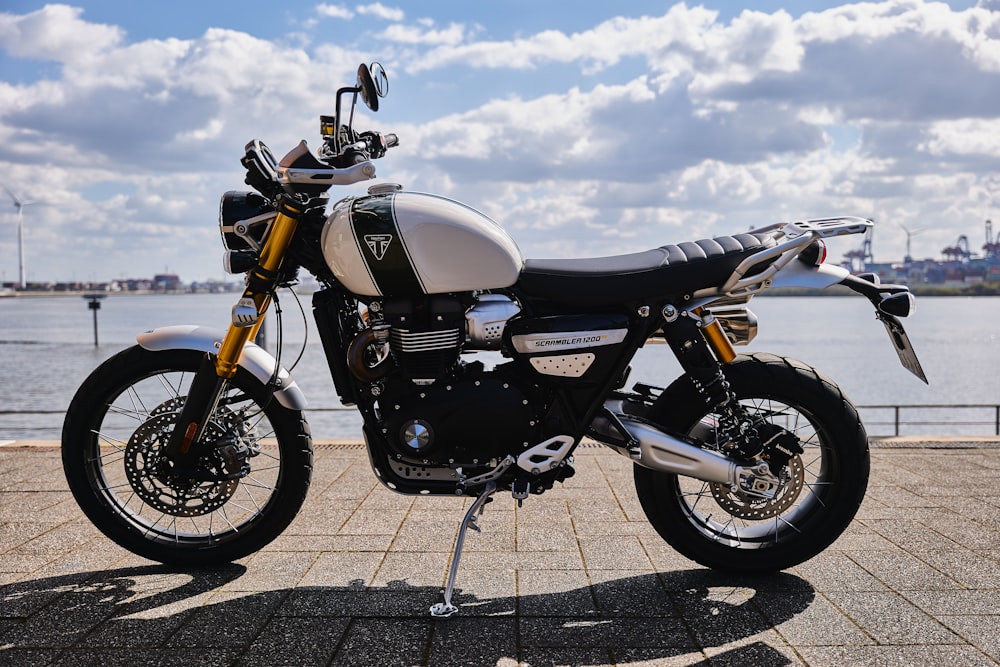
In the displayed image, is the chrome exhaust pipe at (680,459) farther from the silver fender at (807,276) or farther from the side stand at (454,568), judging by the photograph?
the silver fender at (807,276)

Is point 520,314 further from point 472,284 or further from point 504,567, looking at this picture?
point 504,567

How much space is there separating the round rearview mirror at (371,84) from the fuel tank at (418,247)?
0.38 metres

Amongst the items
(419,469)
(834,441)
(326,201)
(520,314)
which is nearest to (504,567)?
(419,469)

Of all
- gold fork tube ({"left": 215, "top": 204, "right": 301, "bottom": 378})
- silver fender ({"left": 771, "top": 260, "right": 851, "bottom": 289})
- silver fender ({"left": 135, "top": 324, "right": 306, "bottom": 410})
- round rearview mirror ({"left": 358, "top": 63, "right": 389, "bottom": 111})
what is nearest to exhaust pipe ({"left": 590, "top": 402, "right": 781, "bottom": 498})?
silver fender ({"left": 771, "top": 260, "right": 851, "bottom": 289})

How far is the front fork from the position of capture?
11.3ft

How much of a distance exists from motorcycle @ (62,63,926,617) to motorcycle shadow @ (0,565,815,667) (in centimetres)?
18

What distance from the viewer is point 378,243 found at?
10.4 feet

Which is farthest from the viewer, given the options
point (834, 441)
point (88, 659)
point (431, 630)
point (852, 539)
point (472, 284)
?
point (852, 539)

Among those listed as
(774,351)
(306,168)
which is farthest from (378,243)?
(774,351)

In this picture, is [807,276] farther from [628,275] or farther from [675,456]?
[675,456]

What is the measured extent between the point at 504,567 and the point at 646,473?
703mm

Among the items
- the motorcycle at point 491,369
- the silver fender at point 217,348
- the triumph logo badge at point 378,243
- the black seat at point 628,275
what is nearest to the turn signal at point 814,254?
the motorcycle at point 491,369

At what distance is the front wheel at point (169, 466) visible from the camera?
144 inches

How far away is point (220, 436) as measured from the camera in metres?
3.67
